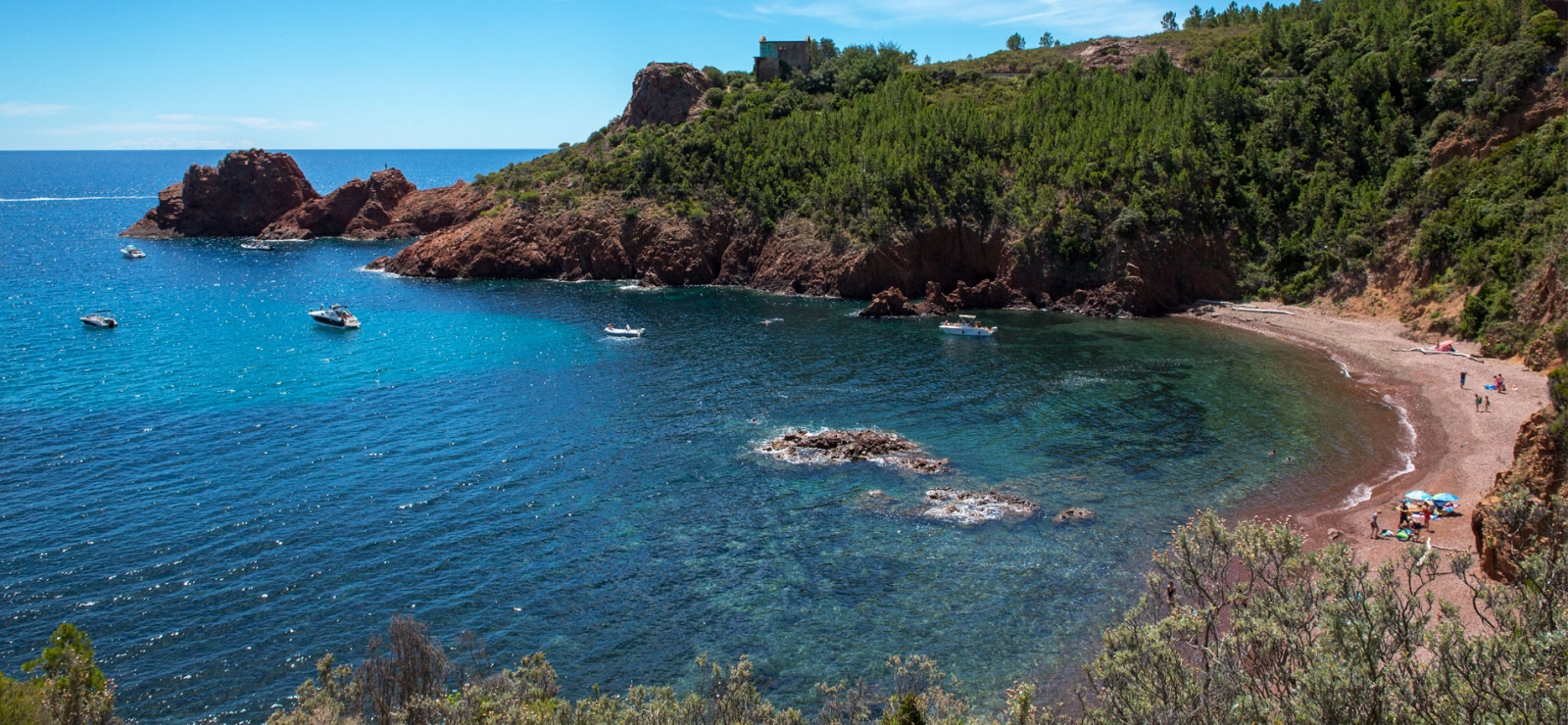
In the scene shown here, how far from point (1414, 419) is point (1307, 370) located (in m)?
11.7

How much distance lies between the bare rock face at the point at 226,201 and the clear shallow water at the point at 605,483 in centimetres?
8210

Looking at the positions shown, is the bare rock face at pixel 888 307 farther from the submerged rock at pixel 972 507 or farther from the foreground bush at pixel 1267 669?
the foreground bush at pixel 1267 669

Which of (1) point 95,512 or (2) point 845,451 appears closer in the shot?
(1) point 95,512

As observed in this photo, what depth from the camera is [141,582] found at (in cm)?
3612

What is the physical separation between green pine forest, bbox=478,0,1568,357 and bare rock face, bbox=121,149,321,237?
210 feet

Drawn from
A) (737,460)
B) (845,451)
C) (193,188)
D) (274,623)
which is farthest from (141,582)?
(193,188)

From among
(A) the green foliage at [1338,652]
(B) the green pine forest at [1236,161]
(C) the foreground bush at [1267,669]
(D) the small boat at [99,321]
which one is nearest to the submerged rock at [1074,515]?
(C) the foreground bush at [1267,669]

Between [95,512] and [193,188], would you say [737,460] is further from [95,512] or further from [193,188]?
[193,188]

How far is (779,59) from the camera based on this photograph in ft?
488

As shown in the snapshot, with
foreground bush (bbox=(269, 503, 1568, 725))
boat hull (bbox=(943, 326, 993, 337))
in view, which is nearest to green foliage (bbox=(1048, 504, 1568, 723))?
foreground bush (bbox=(269, 503, 1568, 725))

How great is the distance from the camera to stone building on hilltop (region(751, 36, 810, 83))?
14788 cm

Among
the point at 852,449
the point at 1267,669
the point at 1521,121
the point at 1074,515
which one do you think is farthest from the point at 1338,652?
the point at 1521,121

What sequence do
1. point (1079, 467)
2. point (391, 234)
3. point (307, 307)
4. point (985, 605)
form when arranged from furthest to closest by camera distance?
point (391, 234) < point (307, 307) < point (1079, 467) < point (985, 605)

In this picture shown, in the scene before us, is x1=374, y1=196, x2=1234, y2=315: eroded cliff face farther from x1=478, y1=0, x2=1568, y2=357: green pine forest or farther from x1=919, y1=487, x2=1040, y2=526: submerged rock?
x1=919, y1=487, x2=1040, y2=526: submerged rock
